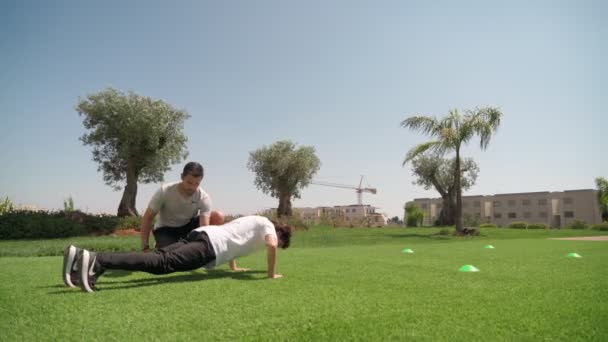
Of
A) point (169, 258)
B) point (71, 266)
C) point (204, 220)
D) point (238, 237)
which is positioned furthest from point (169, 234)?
point (71, 266)

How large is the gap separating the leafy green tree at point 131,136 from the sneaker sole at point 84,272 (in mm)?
21330

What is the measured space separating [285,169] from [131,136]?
53.2ft

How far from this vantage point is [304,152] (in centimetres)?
3741

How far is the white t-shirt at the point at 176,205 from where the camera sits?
202 inches

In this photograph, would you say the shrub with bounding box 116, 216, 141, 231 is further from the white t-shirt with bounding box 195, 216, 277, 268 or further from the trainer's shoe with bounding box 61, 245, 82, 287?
the trainer's shoe with bounding box 61, 245, 82, 287

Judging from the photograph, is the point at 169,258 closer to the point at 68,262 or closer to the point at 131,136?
the point at 68,262

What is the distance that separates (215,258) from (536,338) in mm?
3031

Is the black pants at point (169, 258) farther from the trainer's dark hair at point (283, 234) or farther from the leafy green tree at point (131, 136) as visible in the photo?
the leafy green tree at point (131, 136)

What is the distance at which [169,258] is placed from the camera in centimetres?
394

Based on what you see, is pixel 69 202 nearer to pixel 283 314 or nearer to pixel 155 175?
pixel 155 175

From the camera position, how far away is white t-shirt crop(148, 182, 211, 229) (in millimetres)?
5133

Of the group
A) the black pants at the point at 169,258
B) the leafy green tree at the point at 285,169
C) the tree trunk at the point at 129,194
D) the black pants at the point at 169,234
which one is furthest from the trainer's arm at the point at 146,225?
the leafy green tree at the point at 285,169

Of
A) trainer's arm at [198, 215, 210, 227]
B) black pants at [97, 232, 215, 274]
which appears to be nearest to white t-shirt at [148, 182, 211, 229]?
trainer's arm at [198, 215, 210, 227]

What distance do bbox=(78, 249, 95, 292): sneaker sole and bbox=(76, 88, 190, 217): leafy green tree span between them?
21.3 m
